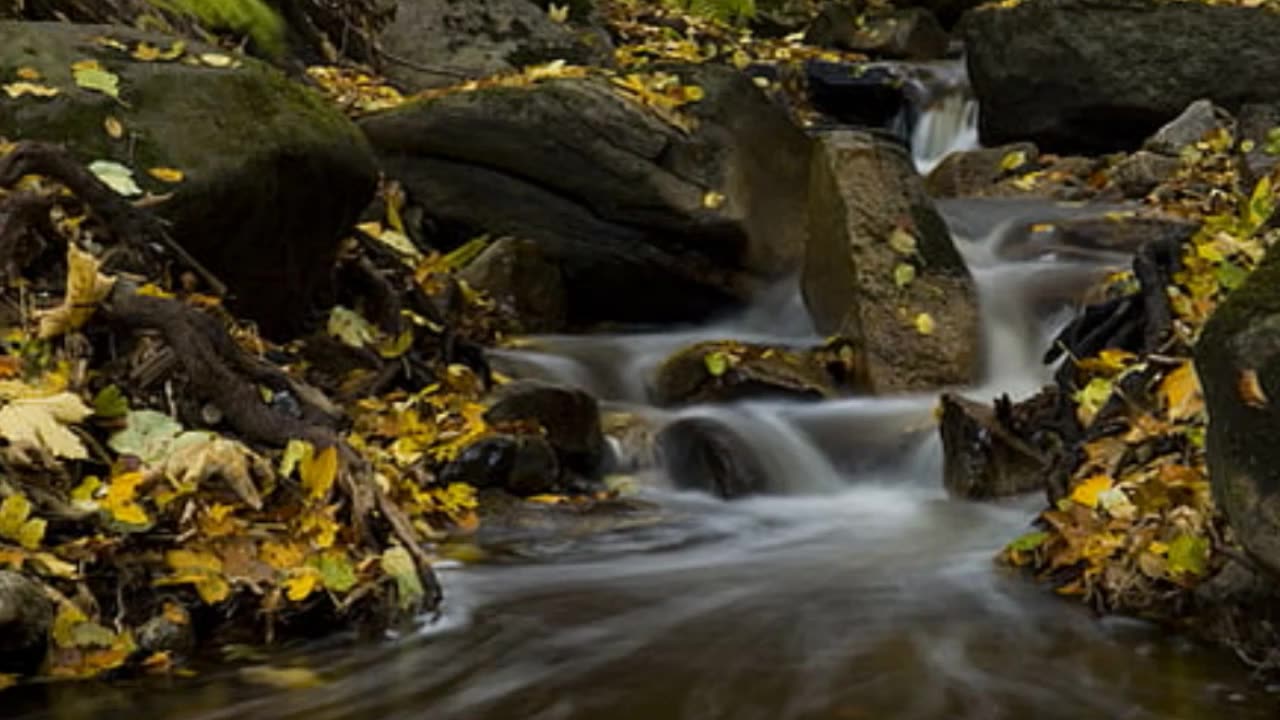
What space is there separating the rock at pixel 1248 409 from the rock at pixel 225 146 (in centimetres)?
359

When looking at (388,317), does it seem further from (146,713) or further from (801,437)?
(146,713)

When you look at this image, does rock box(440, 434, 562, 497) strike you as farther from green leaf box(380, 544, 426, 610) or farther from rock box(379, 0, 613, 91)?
rock box(379, 0, 613, 91)

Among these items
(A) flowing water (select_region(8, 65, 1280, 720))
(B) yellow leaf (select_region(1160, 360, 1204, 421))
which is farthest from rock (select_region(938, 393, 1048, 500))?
(B) yellow leaf (select_region(1160, 360, 1204, 421))

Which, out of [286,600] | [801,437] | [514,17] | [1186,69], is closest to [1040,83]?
[1186,69]

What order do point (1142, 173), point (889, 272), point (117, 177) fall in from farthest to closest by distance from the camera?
point (1142, 173)
point (889, 272)
point (117, 177)

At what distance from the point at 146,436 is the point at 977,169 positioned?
9.68m

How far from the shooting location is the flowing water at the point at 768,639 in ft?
9.43

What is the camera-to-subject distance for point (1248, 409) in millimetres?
2723

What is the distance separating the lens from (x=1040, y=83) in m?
12.6

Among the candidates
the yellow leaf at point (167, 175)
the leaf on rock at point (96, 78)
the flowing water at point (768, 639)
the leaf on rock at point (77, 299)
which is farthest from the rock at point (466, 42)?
the leaf on rock at point (77, 299)

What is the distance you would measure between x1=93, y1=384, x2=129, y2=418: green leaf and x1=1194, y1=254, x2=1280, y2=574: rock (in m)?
2.82

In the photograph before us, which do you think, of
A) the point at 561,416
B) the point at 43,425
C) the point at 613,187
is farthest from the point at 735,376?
the point at 43,425

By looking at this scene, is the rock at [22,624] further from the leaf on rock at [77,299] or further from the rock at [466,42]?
the rock at [466,42]

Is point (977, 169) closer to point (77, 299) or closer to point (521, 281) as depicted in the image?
point (521, 281)
